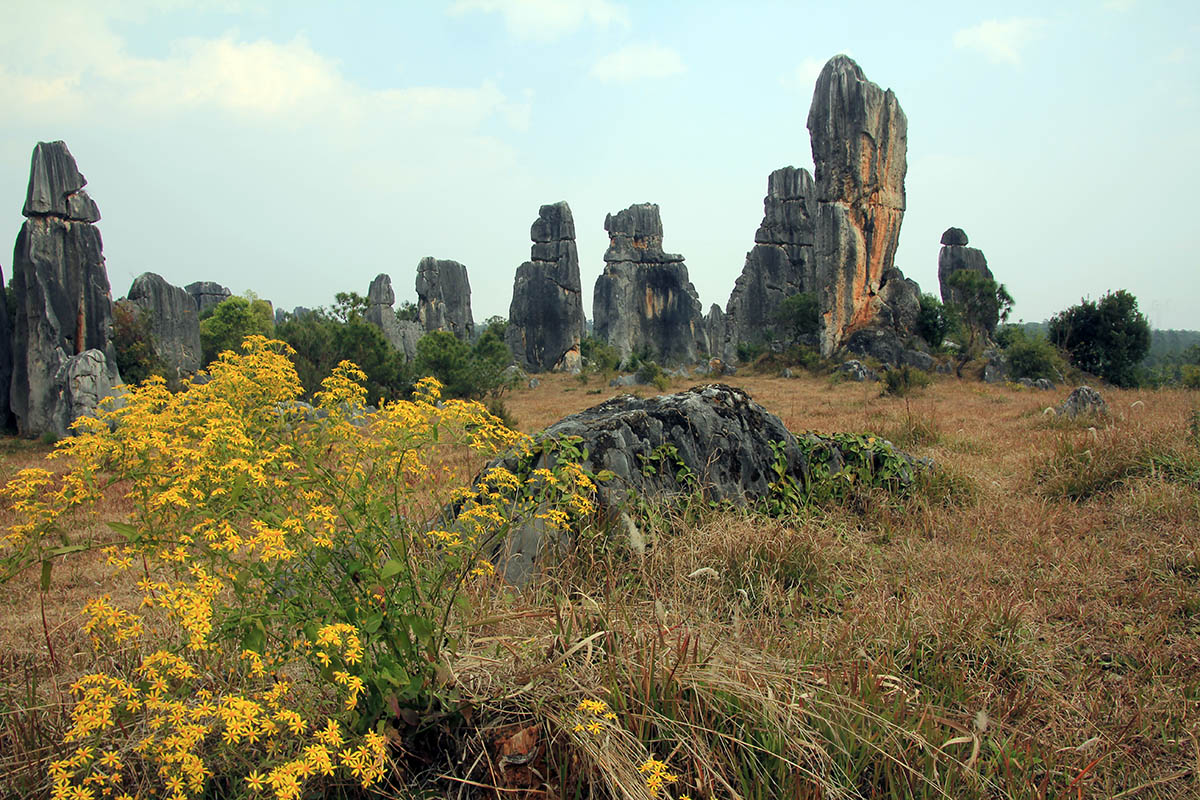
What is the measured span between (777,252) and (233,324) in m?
35.3

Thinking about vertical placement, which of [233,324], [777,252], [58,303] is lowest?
[58,303]

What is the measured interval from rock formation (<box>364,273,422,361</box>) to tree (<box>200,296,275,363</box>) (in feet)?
20.2

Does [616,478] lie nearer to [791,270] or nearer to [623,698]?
[623,698]

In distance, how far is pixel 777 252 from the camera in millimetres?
48812

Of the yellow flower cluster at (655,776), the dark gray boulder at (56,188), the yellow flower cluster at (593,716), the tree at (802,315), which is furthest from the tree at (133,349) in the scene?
the tree at (802,315)

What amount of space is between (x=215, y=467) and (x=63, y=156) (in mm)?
21023

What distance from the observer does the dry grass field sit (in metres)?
2.01

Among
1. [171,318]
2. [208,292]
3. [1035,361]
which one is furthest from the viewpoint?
[208,292]

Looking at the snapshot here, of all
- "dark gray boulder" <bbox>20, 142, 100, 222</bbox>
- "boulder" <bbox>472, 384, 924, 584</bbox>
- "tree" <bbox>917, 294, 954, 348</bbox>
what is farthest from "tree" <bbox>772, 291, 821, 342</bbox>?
"boulder" <bbox>472, 384, 924, 584</bbox>

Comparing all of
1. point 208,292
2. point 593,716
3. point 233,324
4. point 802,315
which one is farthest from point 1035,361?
point 208,292

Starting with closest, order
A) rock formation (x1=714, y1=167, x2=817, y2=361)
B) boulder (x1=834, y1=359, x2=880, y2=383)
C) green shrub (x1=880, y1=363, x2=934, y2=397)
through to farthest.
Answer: green shrub (x1=880, y1=363, x2=934, y2=397)
boulder (x1=834, y1=359, x2=880, y2=383)
rock formation (x1=714, y1=167, x2=817, y2=361)

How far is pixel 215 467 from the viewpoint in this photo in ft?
5.94

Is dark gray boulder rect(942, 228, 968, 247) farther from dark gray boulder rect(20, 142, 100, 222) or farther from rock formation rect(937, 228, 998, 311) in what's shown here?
dark gray boulder rect(20, 142, 100, 222)

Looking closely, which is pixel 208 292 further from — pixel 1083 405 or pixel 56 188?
pixel 1083 405
